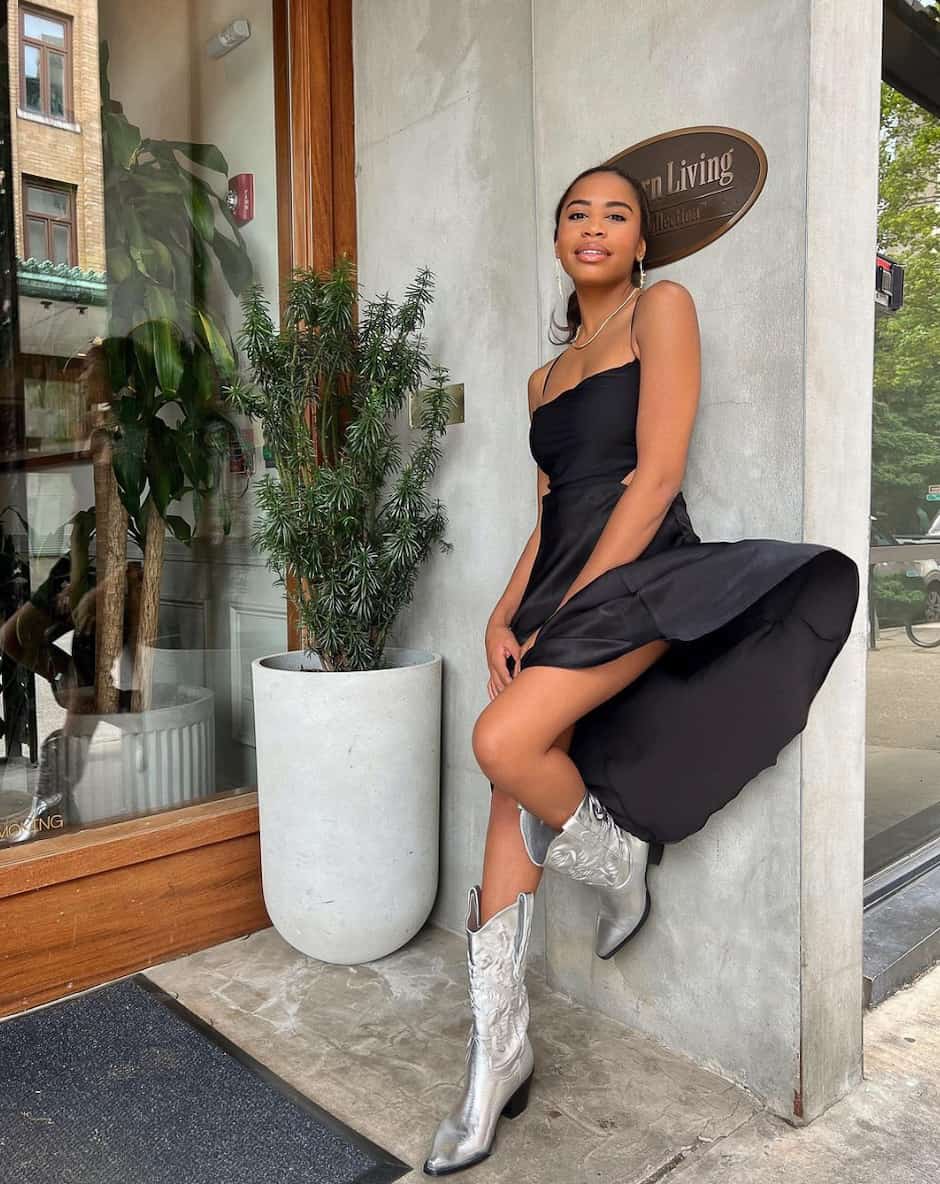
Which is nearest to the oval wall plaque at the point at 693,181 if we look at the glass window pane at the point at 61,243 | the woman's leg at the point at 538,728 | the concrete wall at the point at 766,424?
the concrete wall at the point at 766,424

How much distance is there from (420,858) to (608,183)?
4.79 feet

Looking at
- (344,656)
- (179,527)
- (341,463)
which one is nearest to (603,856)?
(344,656)

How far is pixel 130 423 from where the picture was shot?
2193mm

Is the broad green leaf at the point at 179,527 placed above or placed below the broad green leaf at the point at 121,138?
below

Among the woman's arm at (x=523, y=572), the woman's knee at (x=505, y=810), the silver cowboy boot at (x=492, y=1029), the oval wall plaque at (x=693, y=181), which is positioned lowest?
the silver cowboy boot at (x=492, y=1029)

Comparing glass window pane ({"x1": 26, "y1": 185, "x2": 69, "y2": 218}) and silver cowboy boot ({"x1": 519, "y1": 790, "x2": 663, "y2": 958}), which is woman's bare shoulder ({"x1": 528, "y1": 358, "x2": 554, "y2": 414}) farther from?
glass window pane ({"x1": 26, "y1": 185, "x2": 69, "y2": 218})

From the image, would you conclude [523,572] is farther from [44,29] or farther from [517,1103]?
[44,29]

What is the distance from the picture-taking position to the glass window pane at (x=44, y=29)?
6.61 feet

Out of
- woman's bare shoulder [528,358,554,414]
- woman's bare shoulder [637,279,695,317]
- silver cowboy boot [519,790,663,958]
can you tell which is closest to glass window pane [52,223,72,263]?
woman's bare shoulder [528,358,554,414]

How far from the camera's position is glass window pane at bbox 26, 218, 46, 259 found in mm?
2020

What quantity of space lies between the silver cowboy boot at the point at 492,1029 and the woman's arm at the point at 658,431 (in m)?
0.55

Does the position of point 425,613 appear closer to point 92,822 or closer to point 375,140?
point 92,822

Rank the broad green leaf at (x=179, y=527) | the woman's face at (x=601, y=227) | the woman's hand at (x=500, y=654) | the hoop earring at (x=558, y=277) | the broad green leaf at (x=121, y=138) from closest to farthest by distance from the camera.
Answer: the woman's face at (x=601, y=227), the woman's hand at (x=500, y=654), the hoop earring at (x=558, y=277), the broad green leaf at (x=121, y=138), the broad green leaf at (x=179, y=527)

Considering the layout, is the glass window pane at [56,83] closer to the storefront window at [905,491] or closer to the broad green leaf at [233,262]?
the broad green leaf at [233,262]
